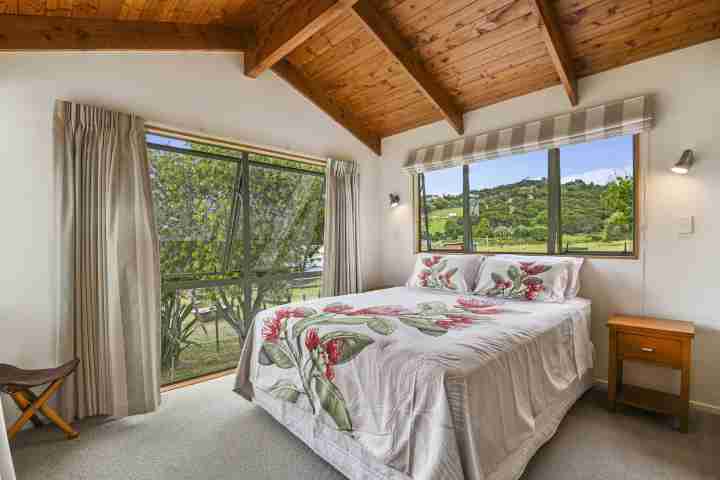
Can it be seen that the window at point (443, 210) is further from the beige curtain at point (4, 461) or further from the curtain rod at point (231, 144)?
the beige curtain at point (4, 461)

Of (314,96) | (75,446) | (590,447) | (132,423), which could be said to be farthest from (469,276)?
(75,446)

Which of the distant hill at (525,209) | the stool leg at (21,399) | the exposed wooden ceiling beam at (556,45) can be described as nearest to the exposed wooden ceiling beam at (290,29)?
the exposed wooden ceiling beam at (556,45)

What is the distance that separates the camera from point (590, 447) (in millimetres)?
2012

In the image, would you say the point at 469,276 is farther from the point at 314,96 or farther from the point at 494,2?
the point at 314,96

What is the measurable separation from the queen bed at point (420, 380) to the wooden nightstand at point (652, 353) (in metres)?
0.19

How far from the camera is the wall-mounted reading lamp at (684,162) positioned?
2.38 meters

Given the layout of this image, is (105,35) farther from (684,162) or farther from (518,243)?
(684,162)

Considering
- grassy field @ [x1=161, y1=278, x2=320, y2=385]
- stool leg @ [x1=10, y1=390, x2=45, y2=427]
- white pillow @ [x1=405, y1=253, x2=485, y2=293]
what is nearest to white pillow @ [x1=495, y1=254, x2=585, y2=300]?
white pillow @ [x1=405, y1=253, x2=485, y2=293]

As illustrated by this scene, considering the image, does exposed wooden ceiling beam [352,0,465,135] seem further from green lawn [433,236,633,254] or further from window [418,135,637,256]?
green lawn [433,236,633,254]

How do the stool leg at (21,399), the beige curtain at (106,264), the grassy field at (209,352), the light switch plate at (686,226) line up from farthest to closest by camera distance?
the grassy field at (209,352), the light switch plate at (686,226), the beige curtain at (106,264), the stool leg at (21,399)

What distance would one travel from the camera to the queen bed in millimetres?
1410

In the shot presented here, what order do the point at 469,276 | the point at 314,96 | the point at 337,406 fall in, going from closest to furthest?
1. the point at 337,406
2. the point at 469,276
3. the point at 314,96

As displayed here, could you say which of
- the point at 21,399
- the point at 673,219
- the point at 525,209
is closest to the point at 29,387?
the point at 21,399

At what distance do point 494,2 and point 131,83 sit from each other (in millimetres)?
→ 2749
